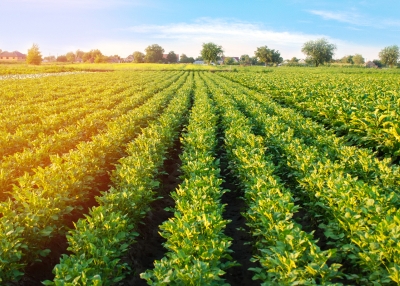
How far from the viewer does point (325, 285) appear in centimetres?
319

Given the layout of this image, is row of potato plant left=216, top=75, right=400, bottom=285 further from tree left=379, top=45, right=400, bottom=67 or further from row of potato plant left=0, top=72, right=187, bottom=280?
tree left=379, top=45, right=400, bottom=67

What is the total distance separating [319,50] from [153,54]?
56496mm

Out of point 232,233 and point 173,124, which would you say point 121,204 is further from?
point 173,124

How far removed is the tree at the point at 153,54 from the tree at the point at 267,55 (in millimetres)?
35899

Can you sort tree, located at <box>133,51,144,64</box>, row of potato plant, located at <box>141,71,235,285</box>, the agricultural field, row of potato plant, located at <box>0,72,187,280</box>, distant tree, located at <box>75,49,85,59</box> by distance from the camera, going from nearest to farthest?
row of potato plant, located at <box>141,71,235,285</box>, the agricultural field, row of potato plant, located at <box>0,72,187,280</box>, tree, located at <box>133,51,144,64</box>, distant tree, located at <box>75,49,85,59</box>

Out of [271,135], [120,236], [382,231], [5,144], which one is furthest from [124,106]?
[382,231]

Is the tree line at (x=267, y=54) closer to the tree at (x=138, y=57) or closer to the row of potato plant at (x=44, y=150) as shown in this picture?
the tree at (x=138, y=57)

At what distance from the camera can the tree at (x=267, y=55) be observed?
11119cm

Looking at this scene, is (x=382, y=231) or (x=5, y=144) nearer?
(x=382, y=231)

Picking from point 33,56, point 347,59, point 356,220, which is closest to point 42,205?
point 356,220

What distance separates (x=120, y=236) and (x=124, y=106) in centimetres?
1243

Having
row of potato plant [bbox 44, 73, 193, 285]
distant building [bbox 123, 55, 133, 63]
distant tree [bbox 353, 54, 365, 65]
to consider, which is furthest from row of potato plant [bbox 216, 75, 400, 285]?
distant tree [bbox 353, 54, 365, 65]

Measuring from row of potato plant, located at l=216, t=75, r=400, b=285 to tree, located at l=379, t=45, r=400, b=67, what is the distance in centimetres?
12039

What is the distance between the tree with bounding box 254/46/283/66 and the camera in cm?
11119
